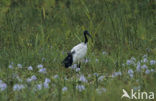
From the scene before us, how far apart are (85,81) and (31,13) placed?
393 centimetres

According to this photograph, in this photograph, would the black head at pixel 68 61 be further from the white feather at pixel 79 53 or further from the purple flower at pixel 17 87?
the purple flower at pixel 17 87

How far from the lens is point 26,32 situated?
602 centimetres

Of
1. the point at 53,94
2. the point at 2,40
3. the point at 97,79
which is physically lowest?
the point at 53,94

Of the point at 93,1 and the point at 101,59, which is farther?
the point at 93,1

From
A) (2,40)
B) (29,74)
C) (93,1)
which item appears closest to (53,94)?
(29,74)

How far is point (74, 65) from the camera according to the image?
4637 millimetres

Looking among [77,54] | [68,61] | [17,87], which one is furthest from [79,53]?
[17,87]

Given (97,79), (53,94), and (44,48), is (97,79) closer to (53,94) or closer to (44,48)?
(53,94)

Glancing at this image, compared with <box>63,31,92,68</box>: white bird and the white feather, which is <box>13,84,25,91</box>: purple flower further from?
the white feather

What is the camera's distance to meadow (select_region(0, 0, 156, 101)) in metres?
3.40

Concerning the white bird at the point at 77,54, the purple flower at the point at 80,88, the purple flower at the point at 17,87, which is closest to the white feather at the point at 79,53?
the white bird at the point at 77,54

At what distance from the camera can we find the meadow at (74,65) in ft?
11.1

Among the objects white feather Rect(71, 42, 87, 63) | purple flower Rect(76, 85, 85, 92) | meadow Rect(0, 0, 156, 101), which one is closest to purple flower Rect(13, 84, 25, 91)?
meadow Rect(0, 0, 156, 101)

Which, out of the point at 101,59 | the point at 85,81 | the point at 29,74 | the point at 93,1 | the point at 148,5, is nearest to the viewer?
the point at 85,81
